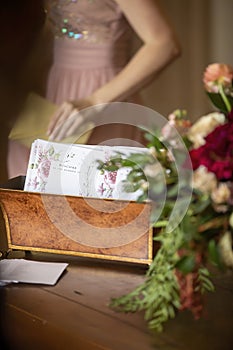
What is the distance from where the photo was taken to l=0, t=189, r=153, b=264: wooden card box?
43.0 inches

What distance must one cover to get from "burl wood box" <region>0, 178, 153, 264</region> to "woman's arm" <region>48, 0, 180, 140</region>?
0.63ft

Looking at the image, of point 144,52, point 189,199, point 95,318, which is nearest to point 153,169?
point 189,199

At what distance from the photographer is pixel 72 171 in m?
1.23

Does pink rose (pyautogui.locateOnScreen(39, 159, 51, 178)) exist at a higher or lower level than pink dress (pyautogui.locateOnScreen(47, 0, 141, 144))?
lower

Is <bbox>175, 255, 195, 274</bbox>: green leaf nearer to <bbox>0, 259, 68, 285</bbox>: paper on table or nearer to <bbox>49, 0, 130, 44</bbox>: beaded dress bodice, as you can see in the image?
<bbox>0, 259, 68, 285</bbox>: paper on table

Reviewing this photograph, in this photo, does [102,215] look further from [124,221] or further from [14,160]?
[14,160]

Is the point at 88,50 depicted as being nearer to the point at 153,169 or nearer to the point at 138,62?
the point at 138,62

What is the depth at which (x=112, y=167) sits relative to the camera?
1004 millimetres

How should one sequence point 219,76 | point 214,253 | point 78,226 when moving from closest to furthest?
point 214,253 < point 219,76 < point 78,226

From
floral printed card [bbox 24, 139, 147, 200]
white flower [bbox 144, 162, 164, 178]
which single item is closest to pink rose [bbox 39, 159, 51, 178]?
floral printed card [bbox 24, 139, 147, 200]

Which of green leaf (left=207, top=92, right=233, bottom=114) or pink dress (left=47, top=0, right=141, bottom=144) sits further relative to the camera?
pink dress (left=47, top=0, right=141, bottom=144)

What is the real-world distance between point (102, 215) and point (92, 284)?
0.14 meters

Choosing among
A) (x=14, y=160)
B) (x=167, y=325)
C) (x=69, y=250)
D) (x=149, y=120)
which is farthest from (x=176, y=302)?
(x=14, y=160)

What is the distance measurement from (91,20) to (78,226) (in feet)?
1.44
